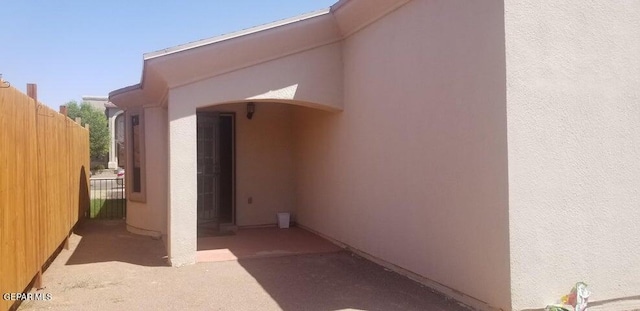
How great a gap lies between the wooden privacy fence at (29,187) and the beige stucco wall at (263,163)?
3.64 m

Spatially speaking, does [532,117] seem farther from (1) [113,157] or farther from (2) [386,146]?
(1) [113,157]

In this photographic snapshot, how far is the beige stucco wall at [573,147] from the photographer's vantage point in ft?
15.8

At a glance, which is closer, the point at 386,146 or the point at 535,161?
the point at 535,161

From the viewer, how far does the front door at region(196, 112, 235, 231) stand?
10.5 metres

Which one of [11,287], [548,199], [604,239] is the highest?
[548,199]

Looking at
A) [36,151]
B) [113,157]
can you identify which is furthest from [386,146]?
[113,157]

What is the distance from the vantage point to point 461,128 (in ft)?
17.7

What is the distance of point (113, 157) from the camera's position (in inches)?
1470

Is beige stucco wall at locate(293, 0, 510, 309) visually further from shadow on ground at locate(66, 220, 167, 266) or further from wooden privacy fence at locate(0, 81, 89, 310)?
wooden privacy fence at locate(0, 81, 89, 310)

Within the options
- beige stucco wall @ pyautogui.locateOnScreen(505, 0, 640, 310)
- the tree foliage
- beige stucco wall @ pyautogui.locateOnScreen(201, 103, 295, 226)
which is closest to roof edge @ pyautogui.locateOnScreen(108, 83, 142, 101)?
beige stucco wall @ pyautogui.locateOnScreen(201, 103, 295, 226)

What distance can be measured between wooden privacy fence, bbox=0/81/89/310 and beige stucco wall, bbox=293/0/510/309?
4.80 metres

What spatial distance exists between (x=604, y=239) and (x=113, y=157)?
125 feet

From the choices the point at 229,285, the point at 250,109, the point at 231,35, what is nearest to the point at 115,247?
the point at 229,285

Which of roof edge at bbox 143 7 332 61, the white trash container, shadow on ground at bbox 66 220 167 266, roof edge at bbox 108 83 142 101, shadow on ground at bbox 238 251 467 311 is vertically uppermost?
roof edge at bbox 143 7 332 61
